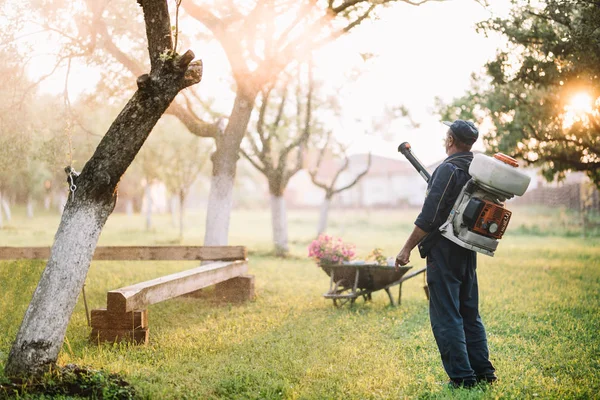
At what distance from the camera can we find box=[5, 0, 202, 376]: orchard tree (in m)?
4.66

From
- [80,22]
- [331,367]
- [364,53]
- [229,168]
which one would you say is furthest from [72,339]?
[364,53]

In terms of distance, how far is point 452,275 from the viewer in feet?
15.0

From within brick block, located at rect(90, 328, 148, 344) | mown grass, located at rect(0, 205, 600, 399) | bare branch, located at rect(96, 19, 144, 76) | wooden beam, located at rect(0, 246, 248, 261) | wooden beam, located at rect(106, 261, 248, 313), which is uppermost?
bare branch, located at rect(96, 19, 144, 76)

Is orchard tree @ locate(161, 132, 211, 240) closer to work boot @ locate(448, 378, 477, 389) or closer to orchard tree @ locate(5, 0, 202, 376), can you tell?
orchard tree @ locate(5, 0, 202, 376)

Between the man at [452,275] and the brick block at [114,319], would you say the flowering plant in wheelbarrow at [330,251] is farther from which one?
the man at [452,275]

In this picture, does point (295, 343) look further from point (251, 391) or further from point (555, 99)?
point (555, 99)

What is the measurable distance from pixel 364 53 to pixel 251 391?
7.45m

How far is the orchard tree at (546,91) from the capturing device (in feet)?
28.0

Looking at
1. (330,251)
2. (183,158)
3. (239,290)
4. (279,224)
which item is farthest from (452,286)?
(183,158)

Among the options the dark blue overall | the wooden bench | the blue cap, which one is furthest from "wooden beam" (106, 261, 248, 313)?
the blue cap

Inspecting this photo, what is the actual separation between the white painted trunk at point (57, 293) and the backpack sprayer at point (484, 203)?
10.5 ft

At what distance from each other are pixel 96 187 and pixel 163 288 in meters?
2.00

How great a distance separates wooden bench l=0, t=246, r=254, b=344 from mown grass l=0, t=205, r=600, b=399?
22 cm

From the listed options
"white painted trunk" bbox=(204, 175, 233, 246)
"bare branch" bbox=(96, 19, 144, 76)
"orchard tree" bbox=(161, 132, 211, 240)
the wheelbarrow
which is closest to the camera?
the wheelbarrow
